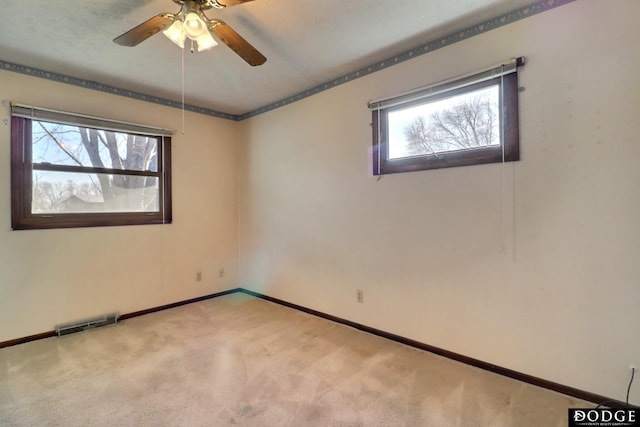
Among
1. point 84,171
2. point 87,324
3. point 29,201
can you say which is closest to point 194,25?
point 84,171

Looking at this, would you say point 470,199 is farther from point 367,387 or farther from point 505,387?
point 367,387

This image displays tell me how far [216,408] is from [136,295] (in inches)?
81.6

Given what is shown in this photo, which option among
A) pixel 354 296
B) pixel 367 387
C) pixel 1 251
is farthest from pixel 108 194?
pixel 367 387

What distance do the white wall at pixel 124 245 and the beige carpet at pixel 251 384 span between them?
37 centimetres

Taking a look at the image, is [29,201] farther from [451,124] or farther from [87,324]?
[451,124]

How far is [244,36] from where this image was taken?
7.17ft

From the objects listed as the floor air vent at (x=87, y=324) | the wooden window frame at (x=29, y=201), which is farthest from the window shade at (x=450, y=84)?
the floor air vent at (x=87, y=324)

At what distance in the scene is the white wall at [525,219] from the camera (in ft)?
5.42

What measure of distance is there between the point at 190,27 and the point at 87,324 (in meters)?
2.87

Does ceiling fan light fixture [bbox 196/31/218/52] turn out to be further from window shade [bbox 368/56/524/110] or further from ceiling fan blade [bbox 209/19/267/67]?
window shade [bbox 368/56/524/110]

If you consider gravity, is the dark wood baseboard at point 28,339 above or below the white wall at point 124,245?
below

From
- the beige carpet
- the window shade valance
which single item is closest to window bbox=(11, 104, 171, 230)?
the window shade valance

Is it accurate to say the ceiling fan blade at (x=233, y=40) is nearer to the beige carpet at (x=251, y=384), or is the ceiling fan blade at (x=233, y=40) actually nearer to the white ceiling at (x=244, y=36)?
the white ceiling at (x=244, y=36)

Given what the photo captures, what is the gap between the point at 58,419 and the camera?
1625 mm
